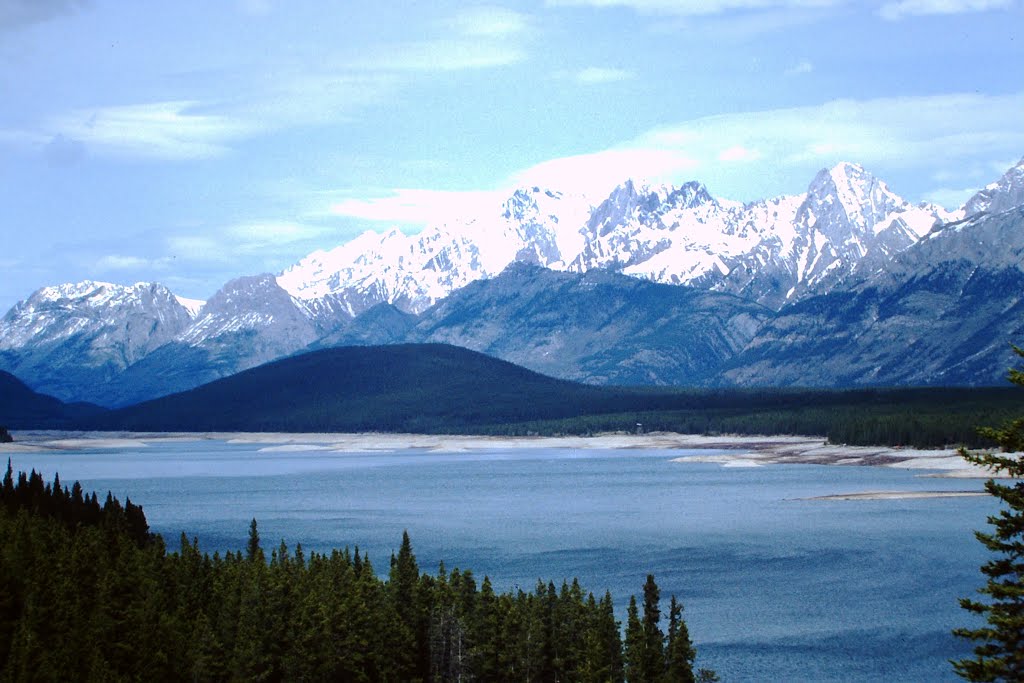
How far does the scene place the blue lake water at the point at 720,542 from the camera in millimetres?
75875

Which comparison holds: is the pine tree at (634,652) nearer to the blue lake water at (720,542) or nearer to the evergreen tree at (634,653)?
the evergreen tree at (634,653)

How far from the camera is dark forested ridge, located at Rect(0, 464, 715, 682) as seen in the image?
60844mm

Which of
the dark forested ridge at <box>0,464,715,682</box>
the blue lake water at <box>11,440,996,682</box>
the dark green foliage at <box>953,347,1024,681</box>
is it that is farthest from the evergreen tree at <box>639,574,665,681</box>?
the dark green foliage at <box>953,347,1024,681</box>

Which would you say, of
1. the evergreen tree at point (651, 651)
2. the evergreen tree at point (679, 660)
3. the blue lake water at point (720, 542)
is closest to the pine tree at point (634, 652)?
the evergreen tree at point (651, 651)

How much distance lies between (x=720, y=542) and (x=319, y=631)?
57.9 metres

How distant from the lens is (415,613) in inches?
2709

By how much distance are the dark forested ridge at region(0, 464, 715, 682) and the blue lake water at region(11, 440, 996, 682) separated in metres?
9.49

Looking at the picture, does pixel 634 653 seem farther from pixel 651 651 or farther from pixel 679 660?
pixel 679 660

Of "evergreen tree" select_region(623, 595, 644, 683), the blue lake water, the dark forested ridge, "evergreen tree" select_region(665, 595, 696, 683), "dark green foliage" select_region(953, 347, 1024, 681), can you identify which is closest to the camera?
"dark green foliage" select_region(953, 347, 1024, 681)

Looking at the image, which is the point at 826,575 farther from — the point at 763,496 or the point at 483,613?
the point at 763,496

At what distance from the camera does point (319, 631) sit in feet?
208

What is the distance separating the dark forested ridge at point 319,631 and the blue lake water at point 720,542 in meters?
9.49

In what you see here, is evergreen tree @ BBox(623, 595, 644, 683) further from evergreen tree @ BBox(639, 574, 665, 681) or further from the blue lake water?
the blue lake water

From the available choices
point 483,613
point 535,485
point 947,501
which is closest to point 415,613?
point 483,613
